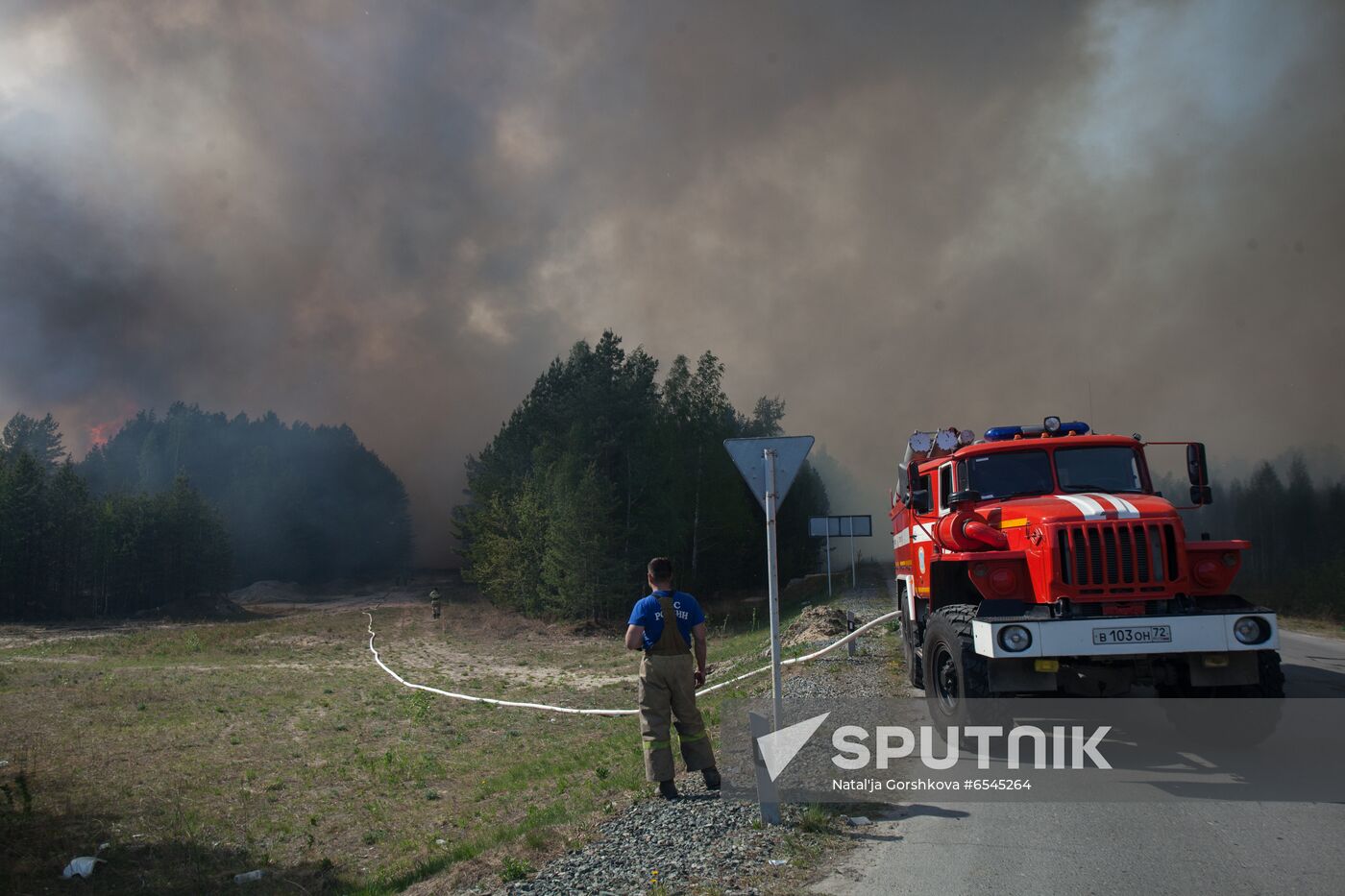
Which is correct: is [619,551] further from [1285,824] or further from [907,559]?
[1285,824]

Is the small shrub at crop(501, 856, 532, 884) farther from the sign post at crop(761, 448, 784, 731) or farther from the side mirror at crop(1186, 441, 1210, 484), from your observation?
the side mirror at crop(1186, 441, 1210, 484)

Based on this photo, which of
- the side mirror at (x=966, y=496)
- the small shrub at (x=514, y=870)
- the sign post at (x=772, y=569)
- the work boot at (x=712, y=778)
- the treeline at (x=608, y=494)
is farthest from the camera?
the treeline at (x=608, y=494)

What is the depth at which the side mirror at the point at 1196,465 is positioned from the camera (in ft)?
29.8

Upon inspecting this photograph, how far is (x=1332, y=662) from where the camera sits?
13953 millimetres

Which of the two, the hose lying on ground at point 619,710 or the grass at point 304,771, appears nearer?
the grass at point 304,771

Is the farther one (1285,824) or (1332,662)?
(1332,662)

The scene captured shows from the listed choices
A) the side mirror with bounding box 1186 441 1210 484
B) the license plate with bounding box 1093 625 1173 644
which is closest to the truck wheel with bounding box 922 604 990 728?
the license plate with bounding box 1093 625 1173 644

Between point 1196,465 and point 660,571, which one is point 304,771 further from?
point 1196,465

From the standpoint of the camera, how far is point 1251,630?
272 inches

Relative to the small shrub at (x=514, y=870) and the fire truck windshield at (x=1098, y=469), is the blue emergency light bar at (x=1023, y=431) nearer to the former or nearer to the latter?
the fire truck windshield at (x=1098, y=469)

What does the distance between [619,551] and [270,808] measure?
29968 millimetres

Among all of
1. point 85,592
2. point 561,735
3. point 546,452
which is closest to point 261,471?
point 85,592

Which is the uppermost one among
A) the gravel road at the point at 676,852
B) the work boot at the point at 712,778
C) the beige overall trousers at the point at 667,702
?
the beige overall trousers at the point at 667,702

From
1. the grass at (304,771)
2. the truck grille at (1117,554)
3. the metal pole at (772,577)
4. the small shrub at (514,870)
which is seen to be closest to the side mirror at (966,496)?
the truck grille at (1117,554)
